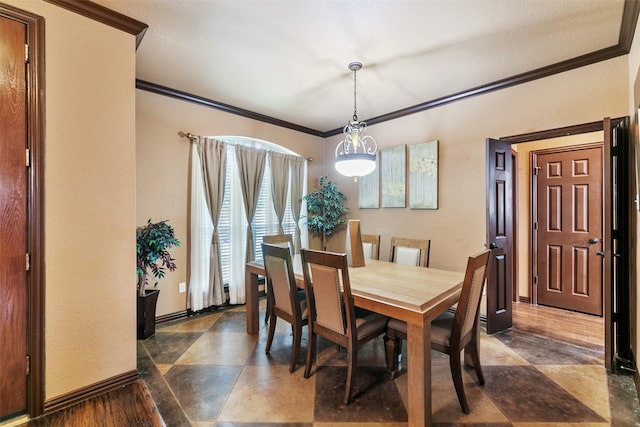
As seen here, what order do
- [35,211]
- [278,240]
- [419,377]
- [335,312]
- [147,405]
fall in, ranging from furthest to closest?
[278,240]
[335,312]
[147,405]
[35,211]
[419,377]

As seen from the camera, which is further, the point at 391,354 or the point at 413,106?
the point at 413,106

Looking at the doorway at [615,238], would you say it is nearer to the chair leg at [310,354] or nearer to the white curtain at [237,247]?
the chair leg at [310,354]

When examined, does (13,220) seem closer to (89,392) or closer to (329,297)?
(89,392)

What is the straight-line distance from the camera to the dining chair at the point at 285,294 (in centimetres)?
226

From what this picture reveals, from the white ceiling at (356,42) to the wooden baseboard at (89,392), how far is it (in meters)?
2.56

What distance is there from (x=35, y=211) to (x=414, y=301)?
234 centimetres

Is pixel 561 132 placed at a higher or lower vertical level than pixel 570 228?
higher

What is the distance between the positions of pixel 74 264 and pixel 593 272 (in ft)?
16.9

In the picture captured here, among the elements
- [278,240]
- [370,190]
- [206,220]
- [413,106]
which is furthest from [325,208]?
[413,106]

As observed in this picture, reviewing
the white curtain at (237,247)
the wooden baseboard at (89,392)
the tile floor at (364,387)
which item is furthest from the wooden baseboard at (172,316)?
the wooden baseboard at (89,392)

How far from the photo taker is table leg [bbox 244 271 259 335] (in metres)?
2.92

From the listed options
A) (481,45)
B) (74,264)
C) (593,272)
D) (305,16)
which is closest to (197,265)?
(74,264)

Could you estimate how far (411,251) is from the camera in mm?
3004

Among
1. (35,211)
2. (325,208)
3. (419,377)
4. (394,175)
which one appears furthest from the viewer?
(325,208)
